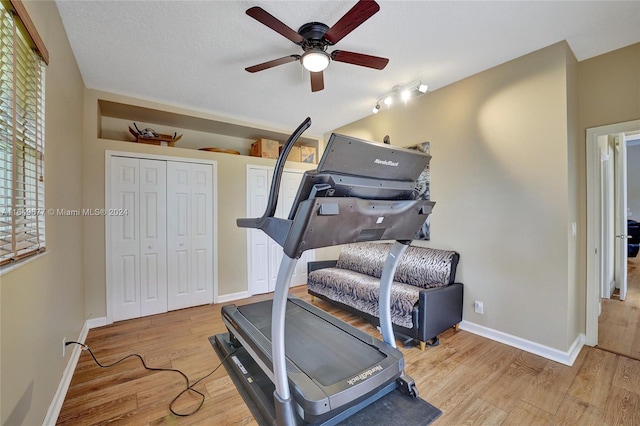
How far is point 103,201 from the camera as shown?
10.0ft

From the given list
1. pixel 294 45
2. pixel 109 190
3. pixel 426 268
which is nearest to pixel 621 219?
pixel 426 268

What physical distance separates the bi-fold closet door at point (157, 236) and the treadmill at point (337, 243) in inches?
82.4

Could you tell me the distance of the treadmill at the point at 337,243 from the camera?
1157 millimetres

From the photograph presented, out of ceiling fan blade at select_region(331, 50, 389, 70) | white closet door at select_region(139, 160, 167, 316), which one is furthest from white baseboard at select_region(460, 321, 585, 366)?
white closet door at select_region(139, 160, 167, 316)

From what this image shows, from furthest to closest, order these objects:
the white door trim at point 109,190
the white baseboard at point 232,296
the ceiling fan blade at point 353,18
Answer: the white baseboard at point 232,296
the white door trim at point 109,190
the ceiling fan blade at point 353,18

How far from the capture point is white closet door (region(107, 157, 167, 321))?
3127 mm

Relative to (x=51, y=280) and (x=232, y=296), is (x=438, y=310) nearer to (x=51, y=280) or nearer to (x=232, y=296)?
(x=232, y=296)

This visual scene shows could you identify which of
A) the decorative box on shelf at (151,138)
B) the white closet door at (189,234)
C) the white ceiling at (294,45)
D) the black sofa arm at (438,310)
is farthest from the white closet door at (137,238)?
the black sofa arm at (438,310)

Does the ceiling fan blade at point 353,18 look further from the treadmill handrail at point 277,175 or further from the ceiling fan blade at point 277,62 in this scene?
the treadmill handrail at point 277,175

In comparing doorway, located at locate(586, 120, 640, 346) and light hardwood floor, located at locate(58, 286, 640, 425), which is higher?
doorway, located at locate(586, 120, 640, 346)

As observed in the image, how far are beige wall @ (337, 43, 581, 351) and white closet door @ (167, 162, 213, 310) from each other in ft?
10.00

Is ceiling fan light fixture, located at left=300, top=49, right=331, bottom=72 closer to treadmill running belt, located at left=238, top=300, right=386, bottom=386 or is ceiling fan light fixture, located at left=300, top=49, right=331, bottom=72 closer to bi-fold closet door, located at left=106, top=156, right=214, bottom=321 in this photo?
treadmill running belt, located at left=238, top=300, right=386, bottom=386

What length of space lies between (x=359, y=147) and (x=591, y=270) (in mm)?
2835

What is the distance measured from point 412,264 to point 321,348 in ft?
5.49
